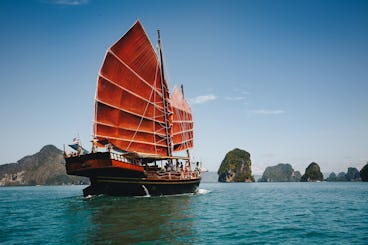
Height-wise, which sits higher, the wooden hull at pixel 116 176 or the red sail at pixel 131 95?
the red sail at pixel 131 95

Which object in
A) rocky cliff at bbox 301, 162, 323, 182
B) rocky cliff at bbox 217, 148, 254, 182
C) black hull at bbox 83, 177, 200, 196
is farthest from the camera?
rocky cliff at bbox 301, 162, 323, 182

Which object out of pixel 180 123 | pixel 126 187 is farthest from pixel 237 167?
pixel 126 187

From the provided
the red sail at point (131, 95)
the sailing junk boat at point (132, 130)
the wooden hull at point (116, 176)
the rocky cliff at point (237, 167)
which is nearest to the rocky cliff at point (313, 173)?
the rocky cliff at point (237, 167)

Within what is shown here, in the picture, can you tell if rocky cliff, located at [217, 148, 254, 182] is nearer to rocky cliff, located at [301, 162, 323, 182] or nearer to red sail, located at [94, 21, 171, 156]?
rocky cliff, located at [301, 162, 323, 182]

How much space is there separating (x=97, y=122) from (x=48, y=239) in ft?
61.8

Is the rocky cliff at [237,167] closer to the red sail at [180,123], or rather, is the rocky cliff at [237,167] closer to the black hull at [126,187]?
the red sail at [180,123]

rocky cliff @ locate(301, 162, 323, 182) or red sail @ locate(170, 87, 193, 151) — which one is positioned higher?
red sail @ locate(170, 87, 193, 151)

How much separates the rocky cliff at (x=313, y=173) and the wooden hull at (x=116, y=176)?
17083 centimetres

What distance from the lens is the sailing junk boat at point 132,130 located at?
83.0ft

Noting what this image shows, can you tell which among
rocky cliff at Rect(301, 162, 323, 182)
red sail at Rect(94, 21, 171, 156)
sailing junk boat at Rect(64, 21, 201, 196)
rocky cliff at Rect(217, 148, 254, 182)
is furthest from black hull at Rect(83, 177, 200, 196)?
rocky cliff at Rect(301, 162, 323, 182)

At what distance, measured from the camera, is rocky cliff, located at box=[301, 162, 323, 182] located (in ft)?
589

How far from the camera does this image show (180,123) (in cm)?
3925

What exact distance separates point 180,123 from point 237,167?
145 meters

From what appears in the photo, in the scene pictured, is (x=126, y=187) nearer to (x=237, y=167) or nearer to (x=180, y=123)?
(x=180, y=123)
